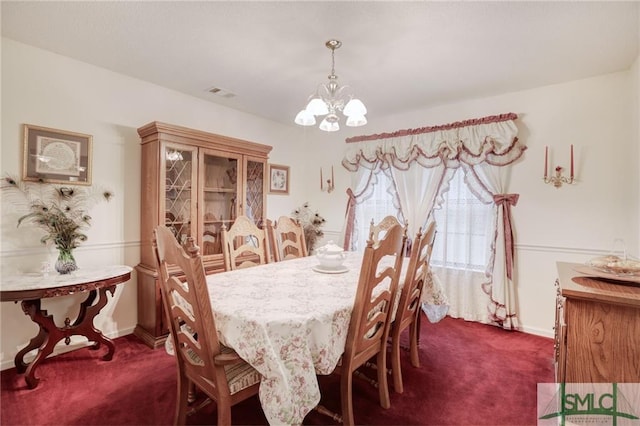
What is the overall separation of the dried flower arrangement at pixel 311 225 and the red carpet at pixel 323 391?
6.83ft

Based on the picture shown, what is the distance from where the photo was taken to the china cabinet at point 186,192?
259cm

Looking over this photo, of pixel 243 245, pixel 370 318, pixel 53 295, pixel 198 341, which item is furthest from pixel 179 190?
pixel 370 318

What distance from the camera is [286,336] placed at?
1.21 metres

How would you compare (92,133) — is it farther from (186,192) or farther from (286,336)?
(286,336)

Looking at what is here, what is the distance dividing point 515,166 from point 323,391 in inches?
106

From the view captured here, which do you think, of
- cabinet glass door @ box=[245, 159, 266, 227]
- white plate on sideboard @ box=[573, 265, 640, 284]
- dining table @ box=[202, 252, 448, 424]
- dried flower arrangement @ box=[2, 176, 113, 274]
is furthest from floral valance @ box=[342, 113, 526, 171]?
dried flower arrangement @ box=[2, 176, 113, 274]

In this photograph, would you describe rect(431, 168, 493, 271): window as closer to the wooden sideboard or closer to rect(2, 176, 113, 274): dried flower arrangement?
the wooden sideboard

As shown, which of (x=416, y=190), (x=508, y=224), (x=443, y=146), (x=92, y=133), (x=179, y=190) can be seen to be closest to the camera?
(x=92, y=133)

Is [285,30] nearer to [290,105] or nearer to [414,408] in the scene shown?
[290,105]

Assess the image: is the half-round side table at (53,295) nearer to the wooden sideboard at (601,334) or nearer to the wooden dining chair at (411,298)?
the wooden dining chair at (411,298)

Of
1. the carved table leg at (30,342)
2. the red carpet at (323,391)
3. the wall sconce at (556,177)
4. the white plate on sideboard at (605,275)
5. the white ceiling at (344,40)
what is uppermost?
the white ceiling at (344,40)

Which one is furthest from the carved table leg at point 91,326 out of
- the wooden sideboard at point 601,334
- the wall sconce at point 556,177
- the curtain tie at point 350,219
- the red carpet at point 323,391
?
the wall sconce at point 556,177

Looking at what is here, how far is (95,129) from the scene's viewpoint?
100 inches

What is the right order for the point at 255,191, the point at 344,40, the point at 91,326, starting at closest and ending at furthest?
the point at 344,40, the point at 91,326, the point at 255,191
